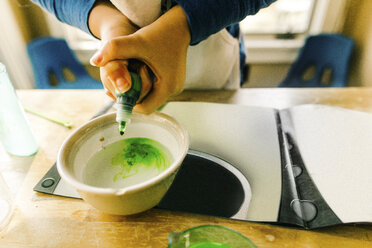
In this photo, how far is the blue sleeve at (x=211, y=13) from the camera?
1.48 feet

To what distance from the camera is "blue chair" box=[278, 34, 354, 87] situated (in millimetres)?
1400

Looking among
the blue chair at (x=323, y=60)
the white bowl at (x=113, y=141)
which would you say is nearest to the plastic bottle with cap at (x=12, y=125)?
the white bowl at (x=113, y=141)

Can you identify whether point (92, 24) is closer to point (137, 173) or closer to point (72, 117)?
point (72, 117)

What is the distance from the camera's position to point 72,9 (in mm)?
601

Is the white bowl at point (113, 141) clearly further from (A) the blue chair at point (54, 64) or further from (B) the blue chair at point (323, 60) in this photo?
(B) the blue chair at point (323, 60)

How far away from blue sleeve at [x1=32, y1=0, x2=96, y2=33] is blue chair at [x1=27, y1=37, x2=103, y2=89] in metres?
0.79

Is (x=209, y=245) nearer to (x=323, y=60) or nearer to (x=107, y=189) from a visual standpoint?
→ (x=107, y=189)

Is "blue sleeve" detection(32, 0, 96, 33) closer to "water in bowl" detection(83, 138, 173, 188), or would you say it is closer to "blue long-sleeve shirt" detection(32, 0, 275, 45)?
"blue long-sleeve shirt" detection(32, 0, 275, 45)

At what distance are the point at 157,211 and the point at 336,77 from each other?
4.57 ft

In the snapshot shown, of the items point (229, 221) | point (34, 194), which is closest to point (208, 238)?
point (229, 221)

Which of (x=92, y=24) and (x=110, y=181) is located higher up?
(x=92, y=24)

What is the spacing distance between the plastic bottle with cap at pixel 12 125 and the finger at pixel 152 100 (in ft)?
0.86

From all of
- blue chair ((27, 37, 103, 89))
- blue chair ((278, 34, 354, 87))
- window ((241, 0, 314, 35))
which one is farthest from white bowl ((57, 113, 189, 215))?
window ((241, 0, 314, 35))

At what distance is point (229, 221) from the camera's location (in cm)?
41
